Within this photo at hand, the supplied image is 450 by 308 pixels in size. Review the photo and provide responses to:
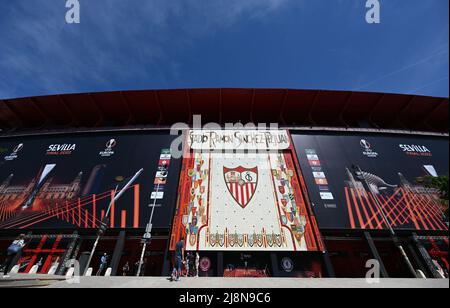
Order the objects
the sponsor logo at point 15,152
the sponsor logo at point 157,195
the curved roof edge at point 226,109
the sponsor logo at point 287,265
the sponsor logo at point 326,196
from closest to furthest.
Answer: the sponsor logo at point 287,265 → the sponsor logo at point 157,195 → the sponsor logo at point 326,196 → the sponsor logo at point 15,152 → the curved roof edge at point 226,109

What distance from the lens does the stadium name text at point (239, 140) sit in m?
21.3

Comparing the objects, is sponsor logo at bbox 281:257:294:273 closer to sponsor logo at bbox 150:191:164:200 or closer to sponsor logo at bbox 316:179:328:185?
sponsor logo at bbox 316:179:328:185

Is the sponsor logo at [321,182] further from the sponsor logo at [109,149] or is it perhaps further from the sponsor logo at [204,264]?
the sponsor logo at [109,149]

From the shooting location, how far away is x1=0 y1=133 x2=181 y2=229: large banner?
16547mm

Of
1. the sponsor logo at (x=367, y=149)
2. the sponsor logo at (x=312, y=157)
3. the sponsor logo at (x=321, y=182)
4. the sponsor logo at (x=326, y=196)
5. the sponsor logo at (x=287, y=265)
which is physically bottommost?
the sponsor logo at (x=287, y=265)

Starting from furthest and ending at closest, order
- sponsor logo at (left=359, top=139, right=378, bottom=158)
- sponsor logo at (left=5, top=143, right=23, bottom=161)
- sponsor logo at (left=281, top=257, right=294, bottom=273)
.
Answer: sponsor logo at (left=5, top=143, right=23, bottom=161)
sponsor logo at (left=359, top=139, right=378, bottom=158)
sponsor logo at (left=281, top=257, right=294, bottom=273)

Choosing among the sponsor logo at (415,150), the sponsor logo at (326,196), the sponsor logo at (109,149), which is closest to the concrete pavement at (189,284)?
the sponsor logo at (326,196)

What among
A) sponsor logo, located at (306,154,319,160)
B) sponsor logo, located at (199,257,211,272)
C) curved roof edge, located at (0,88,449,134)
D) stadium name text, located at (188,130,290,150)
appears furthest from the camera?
curved roof edge, located at (0,88,449,134)

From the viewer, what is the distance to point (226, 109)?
24.9 m

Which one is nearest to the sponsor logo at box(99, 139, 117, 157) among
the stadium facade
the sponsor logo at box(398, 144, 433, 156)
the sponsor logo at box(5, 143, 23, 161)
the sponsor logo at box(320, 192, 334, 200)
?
the stadium facade

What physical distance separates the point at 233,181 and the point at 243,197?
1898mm

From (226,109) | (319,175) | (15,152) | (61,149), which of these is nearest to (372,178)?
(319,175)

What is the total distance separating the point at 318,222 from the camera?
53.0ft

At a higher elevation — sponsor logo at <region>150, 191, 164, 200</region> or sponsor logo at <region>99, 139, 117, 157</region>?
sponsor logo at <region>99, 139, 117, 157</region>
